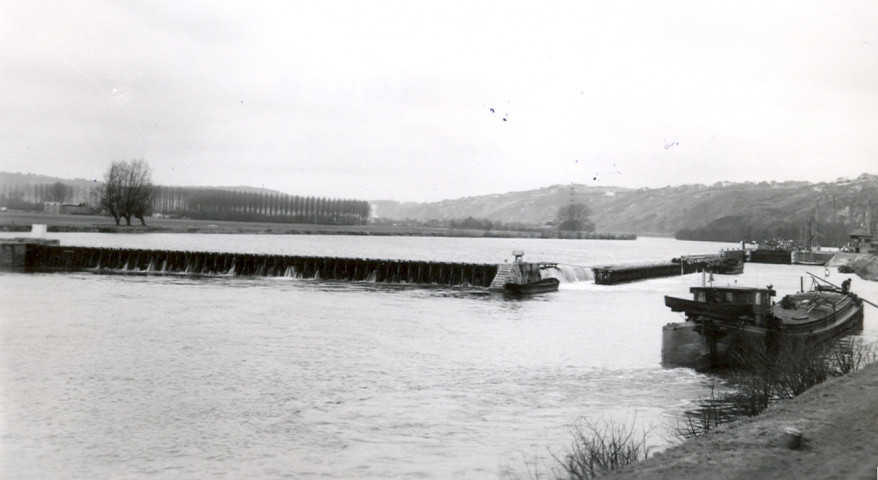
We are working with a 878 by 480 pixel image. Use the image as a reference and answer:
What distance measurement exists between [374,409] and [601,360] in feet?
40.9

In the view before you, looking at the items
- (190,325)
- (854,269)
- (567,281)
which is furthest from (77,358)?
(854,269)

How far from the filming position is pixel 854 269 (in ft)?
339

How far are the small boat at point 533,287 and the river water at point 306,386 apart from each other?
12330 millimetres

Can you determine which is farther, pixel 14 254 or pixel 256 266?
pixel 256 266

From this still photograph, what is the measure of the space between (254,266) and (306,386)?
152ft

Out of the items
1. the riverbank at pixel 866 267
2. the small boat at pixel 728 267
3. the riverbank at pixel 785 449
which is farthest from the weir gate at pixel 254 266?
the small boat at pixel 728 267

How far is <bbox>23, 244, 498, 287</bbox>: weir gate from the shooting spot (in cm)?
6688

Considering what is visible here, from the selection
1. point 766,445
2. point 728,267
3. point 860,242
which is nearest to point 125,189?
point 728,267

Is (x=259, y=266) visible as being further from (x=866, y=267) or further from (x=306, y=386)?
(x=866, y=267)

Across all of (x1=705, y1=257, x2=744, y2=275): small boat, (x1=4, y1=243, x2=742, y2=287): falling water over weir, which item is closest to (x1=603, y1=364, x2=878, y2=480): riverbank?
(x1=4, y1=243, x2=742, y2=287): falling water over weir

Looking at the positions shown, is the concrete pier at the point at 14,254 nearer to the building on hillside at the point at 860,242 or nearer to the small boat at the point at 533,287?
the small boat at the point at 533,287

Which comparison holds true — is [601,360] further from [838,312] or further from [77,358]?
[77,358]

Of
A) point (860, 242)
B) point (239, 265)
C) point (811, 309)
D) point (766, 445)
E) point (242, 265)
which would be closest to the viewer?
point (766, 445)

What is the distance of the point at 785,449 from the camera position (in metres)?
13.5
